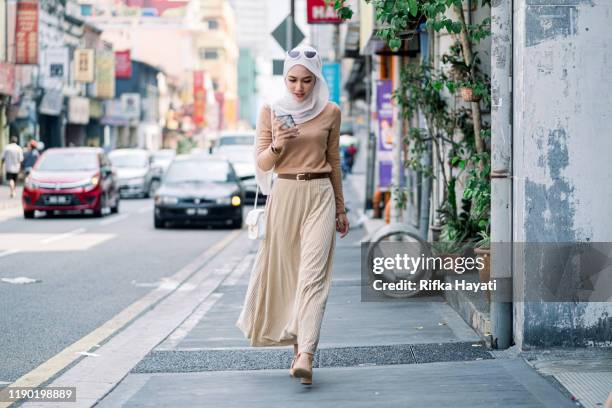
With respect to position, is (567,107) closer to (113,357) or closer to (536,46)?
(536,46)

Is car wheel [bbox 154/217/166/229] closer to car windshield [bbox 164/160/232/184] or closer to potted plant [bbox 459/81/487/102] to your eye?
car windshield [bbox 164/160/232/184]

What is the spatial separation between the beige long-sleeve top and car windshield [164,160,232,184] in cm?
1714

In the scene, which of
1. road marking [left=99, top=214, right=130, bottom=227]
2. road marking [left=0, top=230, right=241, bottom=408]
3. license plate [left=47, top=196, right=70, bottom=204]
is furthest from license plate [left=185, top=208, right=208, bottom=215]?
road marking [left=0, top=230, right=241, bottom=408]

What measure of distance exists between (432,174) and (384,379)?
23.3ft

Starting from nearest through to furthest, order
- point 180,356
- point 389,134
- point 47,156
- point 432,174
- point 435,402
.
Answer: point 435,402, point 180,356, point 432,174, point 389,134, point 47,156

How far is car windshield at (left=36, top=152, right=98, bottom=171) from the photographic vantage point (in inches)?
1065

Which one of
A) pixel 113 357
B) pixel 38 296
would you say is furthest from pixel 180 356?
pixel 38 296

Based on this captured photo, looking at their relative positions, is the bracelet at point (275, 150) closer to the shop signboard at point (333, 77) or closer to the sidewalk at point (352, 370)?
the sidewalk at point (352, 370)

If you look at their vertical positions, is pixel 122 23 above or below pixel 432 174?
above

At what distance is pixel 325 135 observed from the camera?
6.95 m

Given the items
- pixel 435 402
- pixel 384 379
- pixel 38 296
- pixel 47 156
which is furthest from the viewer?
pixel 47 156

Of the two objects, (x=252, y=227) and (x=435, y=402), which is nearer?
(x=435, y=402)

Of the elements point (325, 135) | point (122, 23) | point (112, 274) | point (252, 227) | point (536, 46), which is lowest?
point (112, 274)

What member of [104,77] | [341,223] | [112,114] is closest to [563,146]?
[341,223]
